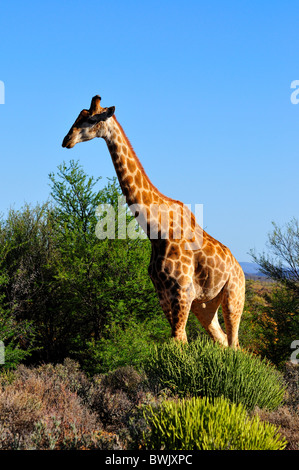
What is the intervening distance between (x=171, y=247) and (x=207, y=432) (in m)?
3.39

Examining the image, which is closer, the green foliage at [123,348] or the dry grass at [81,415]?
the dry grass at [81,415]

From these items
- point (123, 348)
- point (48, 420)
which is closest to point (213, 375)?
point (48, 420)

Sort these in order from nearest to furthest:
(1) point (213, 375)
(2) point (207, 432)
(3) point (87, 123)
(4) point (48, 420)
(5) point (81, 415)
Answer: (2) point (207, 432), (4) point (48, 420), (1) point (213, 375), (5) point (81, 415), (3) point (87, 123)

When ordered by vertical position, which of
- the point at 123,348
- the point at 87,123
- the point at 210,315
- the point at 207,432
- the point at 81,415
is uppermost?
the point at 87,123

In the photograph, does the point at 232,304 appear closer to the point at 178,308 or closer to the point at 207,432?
the point at 178,308

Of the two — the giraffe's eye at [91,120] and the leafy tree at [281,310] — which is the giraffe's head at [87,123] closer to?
the giraffe's eye at [91,120]

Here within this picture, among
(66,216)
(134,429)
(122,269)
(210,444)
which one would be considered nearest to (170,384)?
(134,429)

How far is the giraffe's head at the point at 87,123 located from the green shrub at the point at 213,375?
3.48 metres

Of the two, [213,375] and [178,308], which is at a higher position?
[178,308]

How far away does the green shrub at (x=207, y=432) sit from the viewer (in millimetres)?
4633

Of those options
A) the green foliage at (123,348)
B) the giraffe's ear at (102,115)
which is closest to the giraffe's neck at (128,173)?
the giraffe's ear at (102,115)

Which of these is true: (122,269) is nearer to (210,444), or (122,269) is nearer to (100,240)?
(100,240)

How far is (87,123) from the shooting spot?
23.6 ft
